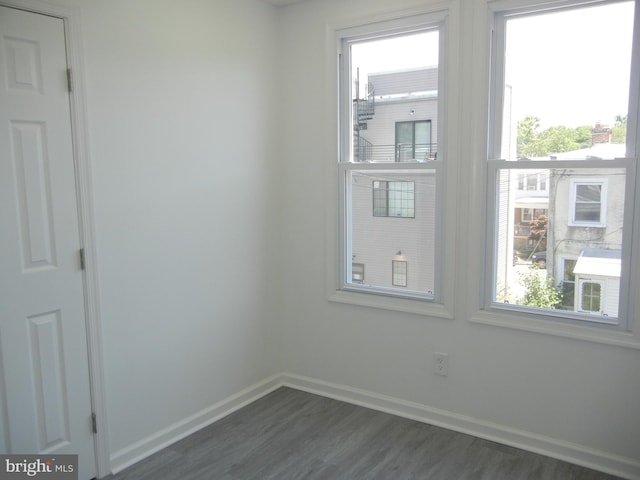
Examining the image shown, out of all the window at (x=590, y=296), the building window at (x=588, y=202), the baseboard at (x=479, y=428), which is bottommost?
the baseboard at (x=479, y=428)

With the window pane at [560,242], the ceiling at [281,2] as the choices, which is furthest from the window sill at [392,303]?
the ceiling at [281,2]

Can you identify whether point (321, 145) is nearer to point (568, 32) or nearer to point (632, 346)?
point (568, 32)

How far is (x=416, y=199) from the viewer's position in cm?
310

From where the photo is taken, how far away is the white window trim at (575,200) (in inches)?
100

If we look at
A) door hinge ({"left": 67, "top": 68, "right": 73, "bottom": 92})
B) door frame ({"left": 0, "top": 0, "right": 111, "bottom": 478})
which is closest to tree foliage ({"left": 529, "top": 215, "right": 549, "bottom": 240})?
door frame ({"left": 0, "top": 0, "right": 111, "bottom": 478})

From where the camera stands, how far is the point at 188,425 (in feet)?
9.77

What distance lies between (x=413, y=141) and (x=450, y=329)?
1118 mm

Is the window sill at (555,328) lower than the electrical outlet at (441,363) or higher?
higher

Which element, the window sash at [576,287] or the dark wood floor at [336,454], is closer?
the window sash at [576,287]

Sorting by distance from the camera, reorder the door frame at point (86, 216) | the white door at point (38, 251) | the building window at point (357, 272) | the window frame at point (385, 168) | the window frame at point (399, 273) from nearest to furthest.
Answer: the white door at point (38, 251), the door frame at point (86, 216), the window frame at point (385, 168), the window frame at point (399, 273), the building window at point (357, 272)

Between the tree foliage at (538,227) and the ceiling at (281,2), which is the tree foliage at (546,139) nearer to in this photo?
the tree foliage at (538,227)

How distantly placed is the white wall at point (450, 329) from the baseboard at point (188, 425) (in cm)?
28

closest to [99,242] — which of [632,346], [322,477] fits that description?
[322,477]

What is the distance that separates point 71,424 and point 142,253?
0.87 metres
